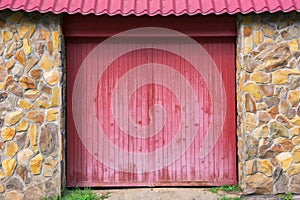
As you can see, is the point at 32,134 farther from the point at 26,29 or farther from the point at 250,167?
the point at 250,167

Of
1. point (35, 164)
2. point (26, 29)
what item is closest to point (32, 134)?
point (35, 164)

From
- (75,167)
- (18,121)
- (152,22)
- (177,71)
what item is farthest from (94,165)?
(152,22)

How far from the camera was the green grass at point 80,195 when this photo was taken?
22.2ft

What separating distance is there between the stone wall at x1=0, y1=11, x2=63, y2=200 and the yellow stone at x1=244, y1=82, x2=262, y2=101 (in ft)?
9.76

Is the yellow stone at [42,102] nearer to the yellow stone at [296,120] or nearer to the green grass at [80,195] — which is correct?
the green grass at [80,195]

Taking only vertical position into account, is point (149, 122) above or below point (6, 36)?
below

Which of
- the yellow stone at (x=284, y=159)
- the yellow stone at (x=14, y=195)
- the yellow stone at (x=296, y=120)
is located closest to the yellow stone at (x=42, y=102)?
the yellow stone at (x=14, y=195)

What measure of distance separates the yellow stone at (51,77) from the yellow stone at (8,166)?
1.34 metres

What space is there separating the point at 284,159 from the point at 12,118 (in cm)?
431

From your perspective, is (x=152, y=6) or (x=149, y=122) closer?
(x=152, y=6)

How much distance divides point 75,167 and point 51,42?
2.10 meters

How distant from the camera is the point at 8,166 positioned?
22.5ft

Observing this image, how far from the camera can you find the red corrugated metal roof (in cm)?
666

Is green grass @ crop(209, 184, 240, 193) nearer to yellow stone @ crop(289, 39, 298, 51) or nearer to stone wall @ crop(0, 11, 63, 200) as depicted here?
yellow stone @ crop(289, 39, 298, 51)
